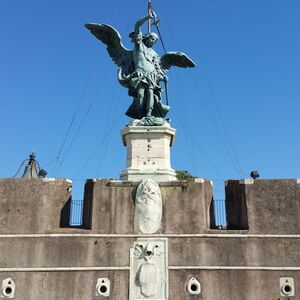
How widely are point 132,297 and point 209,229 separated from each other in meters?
2.65

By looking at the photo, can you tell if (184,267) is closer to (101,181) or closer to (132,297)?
(132,297)

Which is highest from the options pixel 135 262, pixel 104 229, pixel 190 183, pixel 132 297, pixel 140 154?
pixel 140 154

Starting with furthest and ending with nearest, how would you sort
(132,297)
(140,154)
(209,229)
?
1. (140,154)
2. (209,229)
3. (132,297)

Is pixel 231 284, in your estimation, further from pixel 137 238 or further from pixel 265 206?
pixel 137 238

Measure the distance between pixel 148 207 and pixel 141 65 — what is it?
4.58 meters

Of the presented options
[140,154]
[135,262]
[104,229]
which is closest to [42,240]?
[104,229]

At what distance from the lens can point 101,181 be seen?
13.1 metres

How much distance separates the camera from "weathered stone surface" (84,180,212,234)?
12586 millimetres

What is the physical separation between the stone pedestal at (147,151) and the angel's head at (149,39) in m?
2.65

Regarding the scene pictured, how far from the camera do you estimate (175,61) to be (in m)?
15.4

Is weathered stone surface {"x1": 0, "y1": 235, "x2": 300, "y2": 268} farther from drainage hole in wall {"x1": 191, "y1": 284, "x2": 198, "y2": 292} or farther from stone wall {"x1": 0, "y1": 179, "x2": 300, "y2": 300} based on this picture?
drainage hole in wall {"x1": 191, "y1": 284, "x2": 198, "y2": 292}

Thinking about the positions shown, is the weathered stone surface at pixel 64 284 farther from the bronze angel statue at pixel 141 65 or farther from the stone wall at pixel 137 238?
the bronze angel statue at pixel 141 65

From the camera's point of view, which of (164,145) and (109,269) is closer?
(109,269)

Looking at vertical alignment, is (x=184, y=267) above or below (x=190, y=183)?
below
